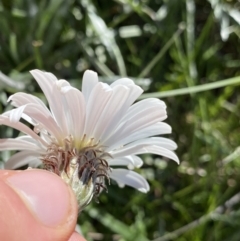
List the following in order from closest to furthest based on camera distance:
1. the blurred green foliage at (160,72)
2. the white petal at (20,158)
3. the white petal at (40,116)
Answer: the white petal at (40,116), the white petal at (20,158), the blurred green foliage at (160,72)

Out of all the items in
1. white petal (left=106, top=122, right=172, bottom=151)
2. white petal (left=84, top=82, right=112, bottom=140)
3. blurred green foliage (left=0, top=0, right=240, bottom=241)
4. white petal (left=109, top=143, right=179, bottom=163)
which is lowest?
blurred green foliage (left=0, top=0, right=240, bottom=241)

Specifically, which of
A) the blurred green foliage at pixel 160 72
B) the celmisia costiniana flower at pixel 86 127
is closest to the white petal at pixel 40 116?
the celmisia costiniana flower at pixel 86 127

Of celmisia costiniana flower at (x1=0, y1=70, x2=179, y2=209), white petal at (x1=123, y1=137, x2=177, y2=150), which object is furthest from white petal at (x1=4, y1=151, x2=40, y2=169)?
white petal at (x1=123, y1=137, x2=177, y2=150)

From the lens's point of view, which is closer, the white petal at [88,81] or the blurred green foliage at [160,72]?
the white petal at [88,81]

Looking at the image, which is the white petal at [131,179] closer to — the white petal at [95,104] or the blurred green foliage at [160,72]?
the white petal at [95,104]

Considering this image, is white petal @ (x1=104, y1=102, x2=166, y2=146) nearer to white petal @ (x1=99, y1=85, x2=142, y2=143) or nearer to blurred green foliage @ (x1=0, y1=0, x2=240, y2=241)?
white petal @ (x1=99, y1=85, x2=142, y2=143)

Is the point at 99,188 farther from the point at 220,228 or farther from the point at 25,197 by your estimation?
the point at 220,228
